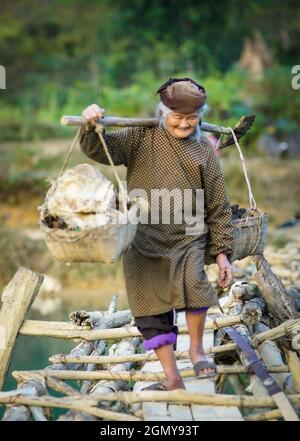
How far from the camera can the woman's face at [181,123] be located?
13.6ft

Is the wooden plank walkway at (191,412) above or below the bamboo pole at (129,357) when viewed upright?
below

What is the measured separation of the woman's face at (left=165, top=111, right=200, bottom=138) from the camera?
4137 mm

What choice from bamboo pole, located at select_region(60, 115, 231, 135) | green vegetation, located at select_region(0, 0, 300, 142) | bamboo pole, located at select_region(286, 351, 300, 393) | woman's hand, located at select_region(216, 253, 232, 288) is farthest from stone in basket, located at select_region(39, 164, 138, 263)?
green vegetation, located at select_region(0, 0, 300, 142)

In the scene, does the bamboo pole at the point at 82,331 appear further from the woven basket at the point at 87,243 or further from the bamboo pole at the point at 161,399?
the woven basket at the point at 87,243

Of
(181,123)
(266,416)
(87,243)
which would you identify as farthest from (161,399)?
(181,123)

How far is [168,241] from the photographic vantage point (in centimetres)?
421

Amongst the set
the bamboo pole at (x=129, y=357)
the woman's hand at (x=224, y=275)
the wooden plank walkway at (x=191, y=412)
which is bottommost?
the wooden plank walkway at (x=191, y=412)

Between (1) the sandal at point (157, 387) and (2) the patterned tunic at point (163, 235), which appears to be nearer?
(2) the patterned tunic at point (163, 235)

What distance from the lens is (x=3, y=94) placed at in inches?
623

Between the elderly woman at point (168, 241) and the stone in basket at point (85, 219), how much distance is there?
344mm

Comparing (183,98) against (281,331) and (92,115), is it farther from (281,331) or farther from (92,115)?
(281,331)

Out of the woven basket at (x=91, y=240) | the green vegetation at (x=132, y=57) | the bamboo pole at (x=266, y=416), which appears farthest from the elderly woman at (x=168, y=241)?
the green vegetation at (x=132, y=57)

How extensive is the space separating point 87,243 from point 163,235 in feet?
1.97

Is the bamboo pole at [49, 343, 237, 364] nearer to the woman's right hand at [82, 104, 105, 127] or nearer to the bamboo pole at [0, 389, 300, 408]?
the bamboo pole at [0, 389, 300, 408]
